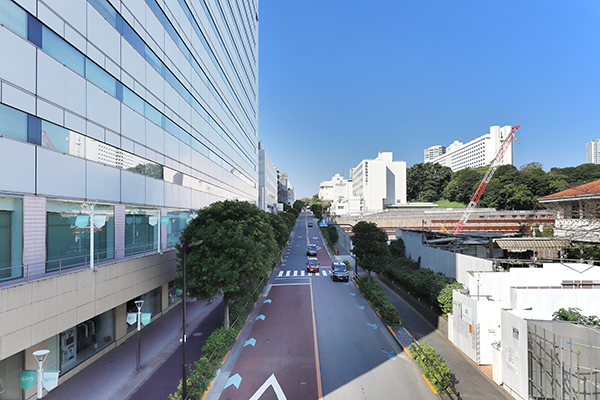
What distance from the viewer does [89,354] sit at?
45.7 ft

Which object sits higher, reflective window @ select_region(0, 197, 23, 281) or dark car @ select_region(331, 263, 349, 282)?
reflective window @ select_region(0, 197, 23, 281)

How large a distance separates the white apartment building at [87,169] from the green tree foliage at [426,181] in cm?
10674

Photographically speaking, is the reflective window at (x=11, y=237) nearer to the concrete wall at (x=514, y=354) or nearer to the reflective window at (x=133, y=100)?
the reflective window at (x=133, y=100)

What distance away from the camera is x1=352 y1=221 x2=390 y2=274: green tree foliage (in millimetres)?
26297

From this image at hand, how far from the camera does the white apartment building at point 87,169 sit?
9.62 m

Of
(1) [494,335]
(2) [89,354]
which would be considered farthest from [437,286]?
(2) [89,354]

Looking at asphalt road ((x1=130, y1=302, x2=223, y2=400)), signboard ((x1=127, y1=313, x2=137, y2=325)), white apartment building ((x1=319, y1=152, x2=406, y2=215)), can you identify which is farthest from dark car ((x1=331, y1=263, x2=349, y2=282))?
white apartment building ((x1=319, y1=152, x2=406, y2=215))

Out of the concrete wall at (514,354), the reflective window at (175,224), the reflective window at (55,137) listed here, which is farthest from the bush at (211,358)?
the concrete wall at (514,354)

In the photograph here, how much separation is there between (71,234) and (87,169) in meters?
2.73

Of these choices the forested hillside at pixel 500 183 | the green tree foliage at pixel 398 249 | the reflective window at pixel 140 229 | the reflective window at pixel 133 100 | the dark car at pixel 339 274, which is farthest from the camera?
the forested hillside at pixel 500 183

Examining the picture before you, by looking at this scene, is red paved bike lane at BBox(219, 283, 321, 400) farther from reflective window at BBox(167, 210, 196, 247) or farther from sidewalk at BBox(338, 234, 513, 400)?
reflective window at BBox(167, 210, 196, 247)

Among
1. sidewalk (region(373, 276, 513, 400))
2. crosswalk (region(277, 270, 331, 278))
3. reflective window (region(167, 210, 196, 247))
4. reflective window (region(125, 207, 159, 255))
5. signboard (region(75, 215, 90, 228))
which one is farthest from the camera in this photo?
crosswalk (region(277, 270, 331, 278))

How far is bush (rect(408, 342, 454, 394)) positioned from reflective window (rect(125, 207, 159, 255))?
47.6 feet

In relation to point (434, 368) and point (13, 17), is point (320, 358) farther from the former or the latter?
point (13, 17)
